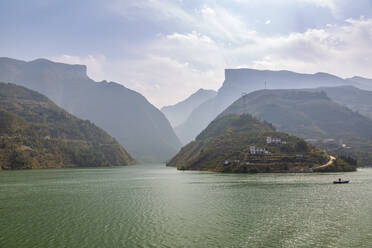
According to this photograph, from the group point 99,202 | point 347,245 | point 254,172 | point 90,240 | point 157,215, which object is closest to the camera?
point 347,245

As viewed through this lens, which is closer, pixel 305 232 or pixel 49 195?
pixel 305 232

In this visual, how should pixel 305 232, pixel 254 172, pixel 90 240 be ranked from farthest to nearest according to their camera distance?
pixel 254 172
pixel 305 232
pixel 90 240

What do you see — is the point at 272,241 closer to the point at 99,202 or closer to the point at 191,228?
the point at 191,228

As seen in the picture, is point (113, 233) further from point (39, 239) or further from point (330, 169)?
point (330, 169)

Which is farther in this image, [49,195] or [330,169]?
[330,169]

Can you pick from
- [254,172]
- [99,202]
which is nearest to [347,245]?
[99,202]

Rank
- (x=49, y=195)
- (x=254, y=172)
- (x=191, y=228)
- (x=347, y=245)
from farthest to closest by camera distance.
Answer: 1. (x=254, y=172)
2. (x=49, y=195)
3. (x=191, y=228)
4. (x=347, y=245)

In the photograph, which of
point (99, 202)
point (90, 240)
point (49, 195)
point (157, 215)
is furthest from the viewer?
point (49, 195)

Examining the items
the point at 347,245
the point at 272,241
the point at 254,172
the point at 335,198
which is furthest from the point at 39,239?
the point at 254,172
